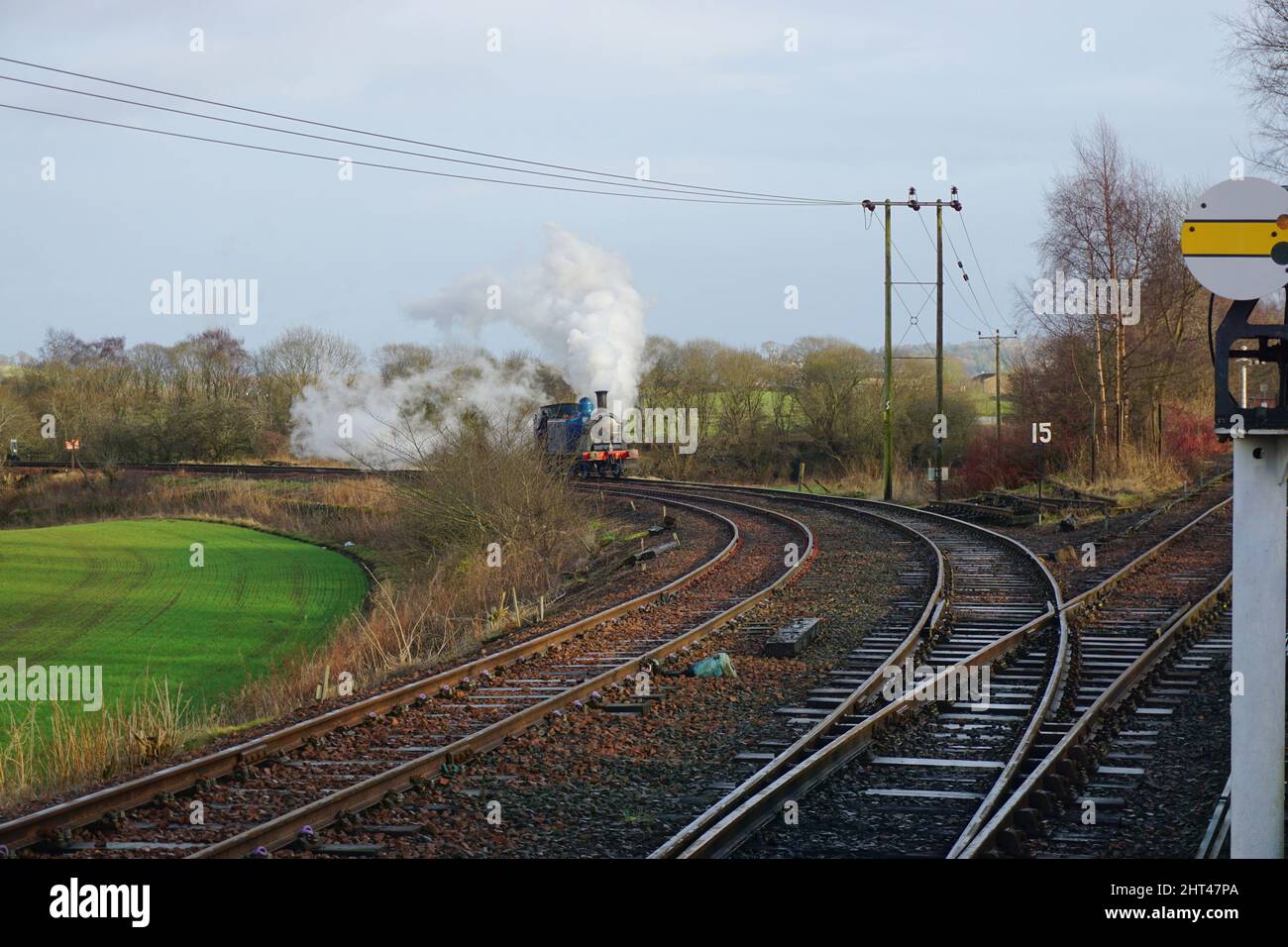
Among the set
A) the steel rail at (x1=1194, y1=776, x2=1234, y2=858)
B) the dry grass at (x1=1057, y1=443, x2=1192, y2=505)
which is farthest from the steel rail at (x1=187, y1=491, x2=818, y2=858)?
the dry grass at (x1=1057, y1=443, x2=1192, y2=505)

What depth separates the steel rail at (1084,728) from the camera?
243 inches

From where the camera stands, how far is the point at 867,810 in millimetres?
6977

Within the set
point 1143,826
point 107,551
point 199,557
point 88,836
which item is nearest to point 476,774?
point 88,836

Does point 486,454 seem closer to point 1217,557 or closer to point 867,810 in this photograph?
point 1217,557

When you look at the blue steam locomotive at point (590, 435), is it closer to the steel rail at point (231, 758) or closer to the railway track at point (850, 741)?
the railway track at point (850, 741)

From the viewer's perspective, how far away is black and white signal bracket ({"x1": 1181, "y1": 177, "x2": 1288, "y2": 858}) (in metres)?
4.35

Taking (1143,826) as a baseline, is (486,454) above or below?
above

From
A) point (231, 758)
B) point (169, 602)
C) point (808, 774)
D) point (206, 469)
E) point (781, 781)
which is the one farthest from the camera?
point (206, 469)

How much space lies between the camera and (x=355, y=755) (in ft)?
28.1

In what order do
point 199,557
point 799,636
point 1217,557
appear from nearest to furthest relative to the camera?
point 799,636
point 1217,557
point 199,557

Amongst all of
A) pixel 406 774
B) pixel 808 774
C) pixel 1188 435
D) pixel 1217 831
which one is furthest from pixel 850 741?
pixel 1188 435

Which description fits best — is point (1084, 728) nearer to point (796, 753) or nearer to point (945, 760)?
point (945, 760)

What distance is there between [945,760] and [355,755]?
424 centimetres
